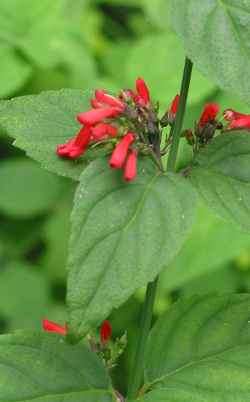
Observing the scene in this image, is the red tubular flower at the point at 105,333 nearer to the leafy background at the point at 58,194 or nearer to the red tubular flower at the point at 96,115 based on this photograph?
the red tubular flower at the point at 96,115

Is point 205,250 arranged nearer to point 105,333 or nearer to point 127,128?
point 105,333

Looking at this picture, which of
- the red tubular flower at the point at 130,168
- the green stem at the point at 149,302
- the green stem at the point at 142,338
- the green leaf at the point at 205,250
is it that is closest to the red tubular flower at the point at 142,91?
the green stem at the point at 149,302

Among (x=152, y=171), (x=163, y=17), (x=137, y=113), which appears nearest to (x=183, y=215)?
(x=152, y=171)

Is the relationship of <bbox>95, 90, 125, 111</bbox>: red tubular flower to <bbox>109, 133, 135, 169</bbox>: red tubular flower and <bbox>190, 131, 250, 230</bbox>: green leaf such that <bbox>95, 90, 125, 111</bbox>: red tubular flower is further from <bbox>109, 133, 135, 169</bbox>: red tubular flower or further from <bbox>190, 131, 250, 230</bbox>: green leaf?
<bbox>190, 131, 250, 230</bbox>: green leaf

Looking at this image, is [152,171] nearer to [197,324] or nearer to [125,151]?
[125,151]


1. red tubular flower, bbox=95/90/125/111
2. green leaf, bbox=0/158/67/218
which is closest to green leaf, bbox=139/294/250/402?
red tubular flower, bbox=95/90/125/111
